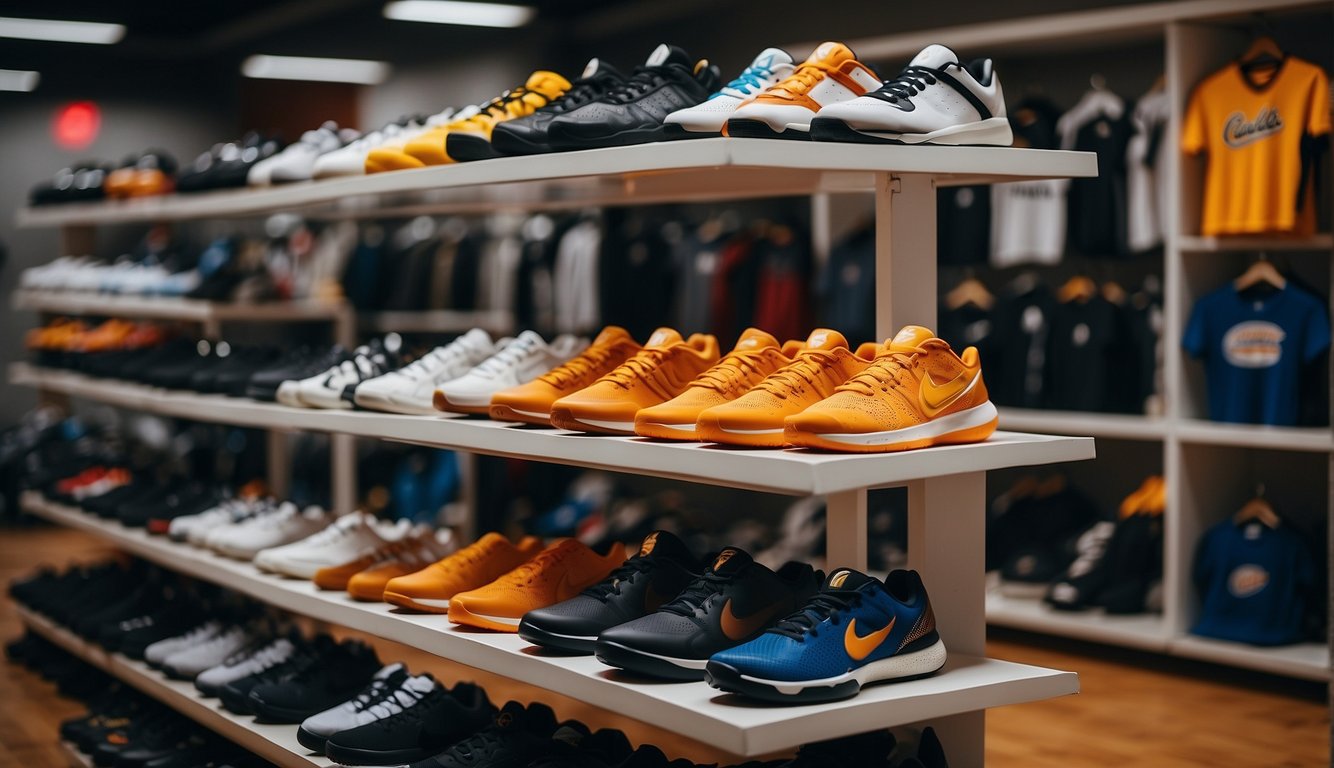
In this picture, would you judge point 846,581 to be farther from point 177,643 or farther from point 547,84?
point 177,643

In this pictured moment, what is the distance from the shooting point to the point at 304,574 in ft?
9.98

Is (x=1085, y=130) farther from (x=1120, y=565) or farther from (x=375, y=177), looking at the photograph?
(x=375, y=177)

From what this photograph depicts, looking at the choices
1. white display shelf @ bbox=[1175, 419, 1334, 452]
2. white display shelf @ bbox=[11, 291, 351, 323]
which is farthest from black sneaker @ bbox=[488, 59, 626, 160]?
white display shelf @ bbox=[1175, 419, 1334, 452]

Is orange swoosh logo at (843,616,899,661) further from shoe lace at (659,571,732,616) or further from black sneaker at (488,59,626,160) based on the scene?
black sneaker at (488,59,626,160)

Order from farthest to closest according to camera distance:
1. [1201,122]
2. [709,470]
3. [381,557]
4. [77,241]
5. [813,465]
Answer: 1. [77,241]
2. [1201,122]
3. [381,557]
4. [709,470]
5. [813,465]

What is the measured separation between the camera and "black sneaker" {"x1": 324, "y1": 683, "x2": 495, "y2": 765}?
2.56 m

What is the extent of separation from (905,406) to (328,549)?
1.56 m

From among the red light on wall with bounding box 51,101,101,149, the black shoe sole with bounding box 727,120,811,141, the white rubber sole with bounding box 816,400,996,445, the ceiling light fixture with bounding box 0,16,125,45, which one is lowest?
the white rubber sole with bounding box 816,400,996,445

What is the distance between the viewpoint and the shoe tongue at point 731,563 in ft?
6.84

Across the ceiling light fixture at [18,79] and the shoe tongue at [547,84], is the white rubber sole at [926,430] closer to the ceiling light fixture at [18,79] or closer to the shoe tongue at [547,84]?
the shoe tongue at [547,84]

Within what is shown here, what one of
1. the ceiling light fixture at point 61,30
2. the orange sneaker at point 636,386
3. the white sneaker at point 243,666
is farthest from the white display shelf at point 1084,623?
the ceiling light fixture at point 61,30

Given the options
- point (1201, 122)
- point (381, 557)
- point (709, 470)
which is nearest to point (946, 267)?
point (1201, 122)

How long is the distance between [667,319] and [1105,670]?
3.06 m

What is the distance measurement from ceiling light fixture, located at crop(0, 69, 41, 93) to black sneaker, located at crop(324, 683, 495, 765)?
8.18 m
